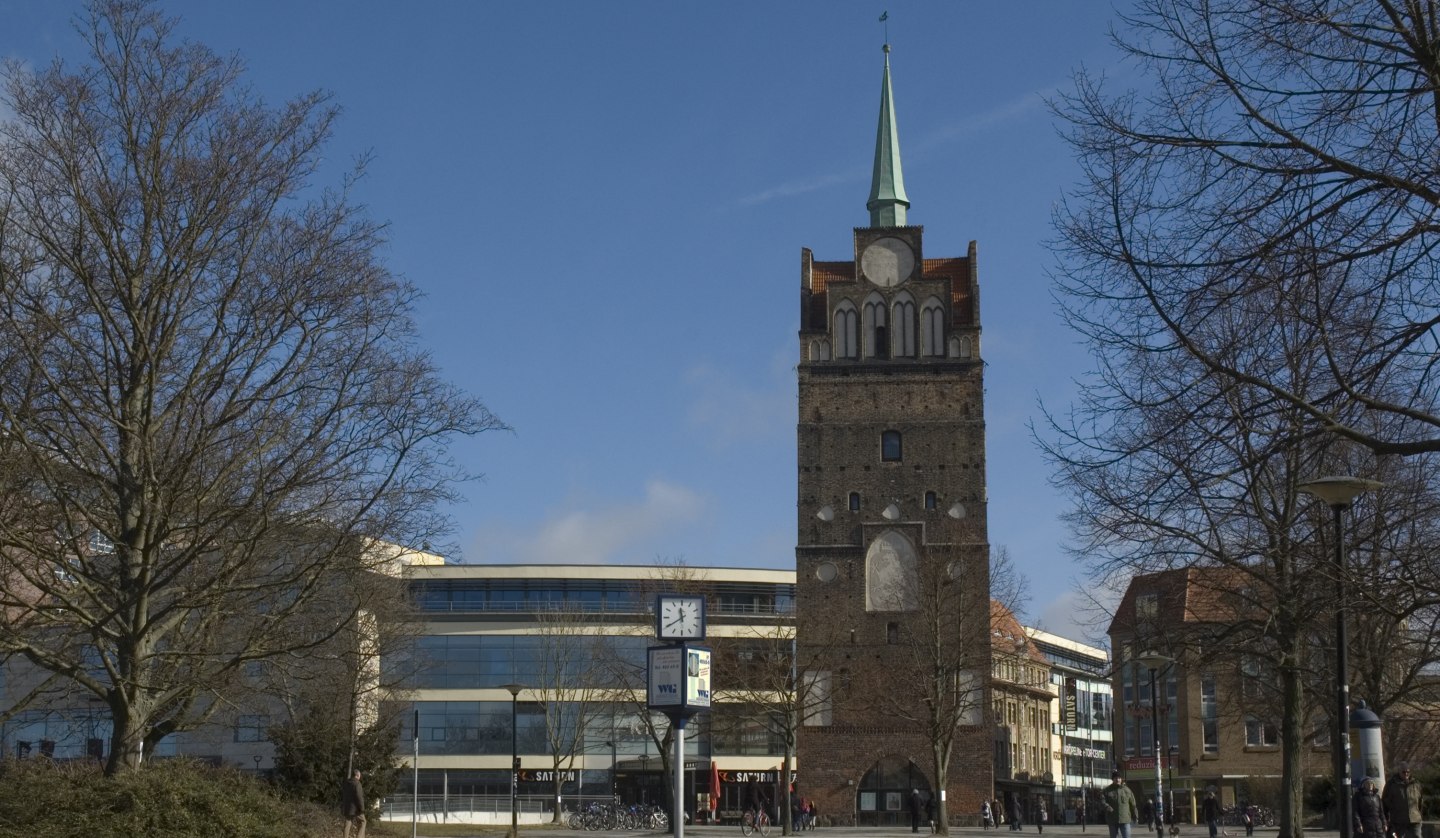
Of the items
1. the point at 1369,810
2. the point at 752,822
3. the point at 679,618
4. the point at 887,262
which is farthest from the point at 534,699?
the point at 1369,810

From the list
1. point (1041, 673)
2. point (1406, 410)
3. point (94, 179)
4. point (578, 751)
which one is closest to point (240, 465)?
point (94, 179)

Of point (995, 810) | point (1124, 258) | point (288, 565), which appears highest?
point (1124, 258)

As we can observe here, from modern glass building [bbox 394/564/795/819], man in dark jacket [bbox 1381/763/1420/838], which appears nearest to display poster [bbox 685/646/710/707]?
man in dark jacket [bbox 1381/763/1420/838]

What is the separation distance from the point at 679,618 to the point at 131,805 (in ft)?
→ 23.7

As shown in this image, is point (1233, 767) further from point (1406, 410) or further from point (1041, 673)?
point (1406, 410)

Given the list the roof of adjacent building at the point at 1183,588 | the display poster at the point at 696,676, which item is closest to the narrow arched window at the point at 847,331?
the roof of adjacent building at the point at 1183,588

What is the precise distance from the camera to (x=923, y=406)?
6869 centimetres

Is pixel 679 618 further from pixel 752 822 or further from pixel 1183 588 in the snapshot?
pixel 752 822

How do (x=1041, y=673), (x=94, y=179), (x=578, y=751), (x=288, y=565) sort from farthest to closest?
1. (x=1041, y=673)
2. (x=578, y=751)
3. (x=288, y=565)
4. (x=94, y=179)

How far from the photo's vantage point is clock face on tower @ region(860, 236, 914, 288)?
70.4 meters

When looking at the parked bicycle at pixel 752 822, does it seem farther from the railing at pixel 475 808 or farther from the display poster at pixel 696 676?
the display poster at pixel 696 676

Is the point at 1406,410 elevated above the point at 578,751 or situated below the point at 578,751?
above

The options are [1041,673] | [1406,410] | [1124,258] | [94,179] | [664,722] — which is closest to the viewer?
[1406,410]

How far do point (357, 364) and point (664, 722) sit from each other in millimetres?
53412
